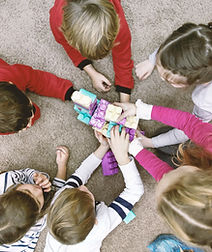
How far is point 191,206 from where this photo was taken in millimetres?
544

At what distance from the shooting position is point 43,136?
107 centimetres

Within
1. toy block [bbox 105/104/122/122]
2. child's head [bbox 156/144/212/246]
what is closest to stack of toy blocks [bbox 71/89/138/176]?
toy block [bbox 105/104/122/122]

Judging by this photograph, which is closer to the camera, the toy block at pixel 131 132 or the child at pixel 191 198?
the child at pixel 191 198

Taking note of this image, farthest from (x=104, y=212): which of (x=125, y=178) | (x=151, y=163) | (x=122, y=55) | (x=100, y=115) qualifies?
(x=122, y=55)

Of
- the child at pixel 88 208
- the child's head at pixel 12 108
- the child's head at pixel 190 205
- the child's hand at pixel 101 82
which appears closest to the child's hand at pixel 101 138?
the child at pixel 88 208

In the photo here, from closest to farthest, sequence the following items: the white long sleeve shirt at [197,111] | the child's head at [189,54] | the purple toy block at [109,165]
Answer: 1. the child's head at [189,54]
2. the white long sleeve shirt at [197,111]
3. the purple toy block at [109,165]

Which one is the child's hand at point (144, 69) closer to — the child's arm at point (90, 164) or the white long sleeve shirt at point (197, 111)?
the white long sleeve shirt at point (197, 111)

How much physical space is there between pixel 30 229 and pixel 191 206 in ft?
2.16

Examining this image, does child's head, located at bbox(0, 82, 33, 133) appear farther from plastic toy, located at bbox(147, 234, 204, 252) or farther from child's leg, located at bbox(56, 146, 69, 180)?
plastic toy, located at bbox(147, 234, 204, 252)

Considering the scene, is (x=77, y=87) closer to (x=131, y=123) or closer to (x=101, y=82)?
(x=101, y=82)

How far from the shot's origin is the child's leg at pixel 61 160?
104cm

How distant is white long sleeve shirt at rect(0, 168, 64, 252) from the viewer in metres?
0.92

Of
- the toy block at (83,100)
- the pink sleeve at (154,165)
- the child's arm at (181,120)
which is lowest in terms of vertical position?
the pink sleeve at (154,165)

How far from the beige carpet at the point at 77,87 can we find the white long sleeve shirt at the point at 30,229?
81 mm
